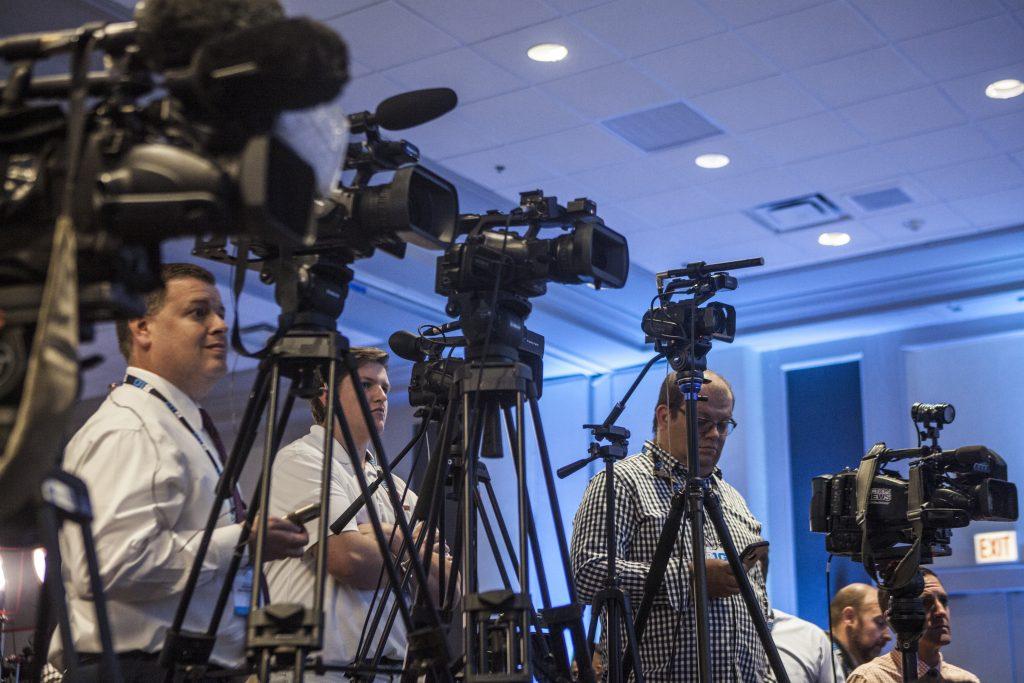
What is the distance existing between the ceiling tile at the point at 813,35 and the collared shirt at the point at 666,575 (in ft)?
7.46

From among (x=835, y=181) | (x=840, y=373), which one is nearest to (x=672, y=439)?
(x=835, y=181)

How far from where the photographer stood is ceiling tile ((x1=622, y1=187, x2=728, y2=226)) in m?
6.39

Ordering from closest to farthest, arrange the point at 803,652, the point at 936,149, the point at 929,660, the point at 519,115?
the point at 929,660
the point at 803,652
the point at 519,115
the point at 936,149

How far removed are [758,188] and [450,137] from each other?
176 cm

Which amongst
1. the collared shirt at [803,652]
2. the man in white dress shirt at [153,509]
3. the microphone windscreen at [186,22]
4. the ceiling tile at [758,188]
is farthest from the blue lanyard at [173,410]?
the ceiling tile at [758,188]

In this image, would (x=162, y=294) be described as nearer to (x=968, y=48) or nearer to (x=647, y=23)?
(x=647, y=23)

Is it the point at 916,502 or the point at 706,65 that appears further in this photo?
the point at 706,65

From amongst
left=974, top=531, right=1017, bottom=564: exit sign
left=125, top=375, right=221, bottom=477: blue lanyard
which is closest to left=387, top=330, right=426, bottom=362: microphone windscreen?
left=125, top=375, right=221, bottom=477: blue lanyard

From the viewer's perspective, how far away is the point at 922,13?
15.3 feet

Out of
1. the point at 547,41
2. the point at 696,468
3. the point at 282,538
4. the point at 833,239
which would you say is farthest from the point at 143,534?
the point at 833,239

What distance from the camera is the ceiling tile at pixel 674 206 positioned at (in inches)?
252

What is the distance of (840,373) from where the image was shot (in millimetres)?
8398

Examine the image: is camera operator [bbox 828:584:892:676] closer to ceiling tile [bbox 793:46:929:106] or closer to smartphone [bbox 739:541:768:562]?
smartphone [bbox 739:541:768:562]

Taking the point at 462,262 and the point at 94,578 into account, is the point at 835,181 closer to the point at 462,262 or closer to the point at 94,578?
the point at 462,262
